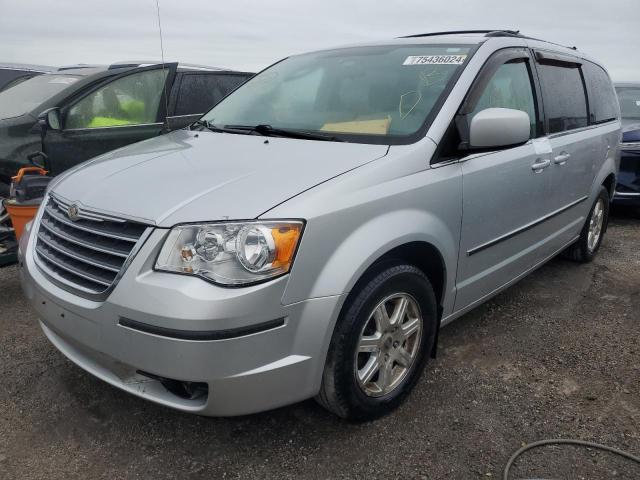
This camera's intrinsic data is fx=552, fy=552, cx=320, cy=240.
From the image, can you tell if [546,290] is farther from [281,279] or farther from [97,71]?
[97,71]

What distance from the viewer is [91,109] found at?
465cm

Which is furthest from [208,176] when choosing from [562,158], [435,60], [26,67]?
[26,67]

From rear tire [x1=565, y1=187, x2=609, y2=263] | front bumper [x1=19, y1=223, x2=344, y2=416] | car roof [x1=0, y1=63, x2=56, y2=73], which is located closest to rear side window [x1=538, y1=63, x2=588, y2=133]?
rear tire [x1=565, y1=187, x2=609, y2=263]

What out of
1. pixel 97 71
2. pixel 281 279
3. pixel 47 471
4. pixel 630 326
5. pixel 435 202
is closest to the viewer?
pixel 281 279

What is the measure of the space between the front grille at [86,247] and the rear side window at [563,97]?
2728 mm

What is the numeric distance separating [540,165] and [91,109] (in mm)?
3574

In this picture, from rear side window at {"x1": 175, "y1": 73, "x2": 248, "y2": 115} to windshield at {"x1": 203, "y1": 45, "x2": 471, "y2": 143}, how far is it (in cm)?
198

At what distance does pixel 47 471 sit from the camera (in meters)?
2.14

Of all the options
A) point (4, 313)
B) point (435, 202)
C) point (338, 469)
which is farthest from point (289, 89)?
point (4, 313)

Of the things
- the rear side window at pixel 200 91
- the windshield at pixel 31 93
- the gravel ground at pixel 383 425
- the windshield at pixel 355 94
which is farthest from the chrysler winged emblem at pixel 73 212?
the rear side window at pixel 200 91

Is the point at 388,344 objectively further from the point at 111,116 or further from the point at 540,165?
the point at 111,116

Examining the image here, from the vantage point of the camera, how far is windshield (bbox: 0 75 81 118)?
4.80 m

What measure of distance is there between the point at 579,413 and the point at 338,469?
1.21 metres

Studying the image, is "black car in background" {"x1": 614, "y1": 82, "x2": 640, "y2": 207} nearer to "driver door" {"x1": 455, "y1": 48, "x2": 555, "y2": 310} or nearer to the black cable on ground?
"driver door" {"x1": 455, "y1": 48, "x2": 555, "y2": 310}
